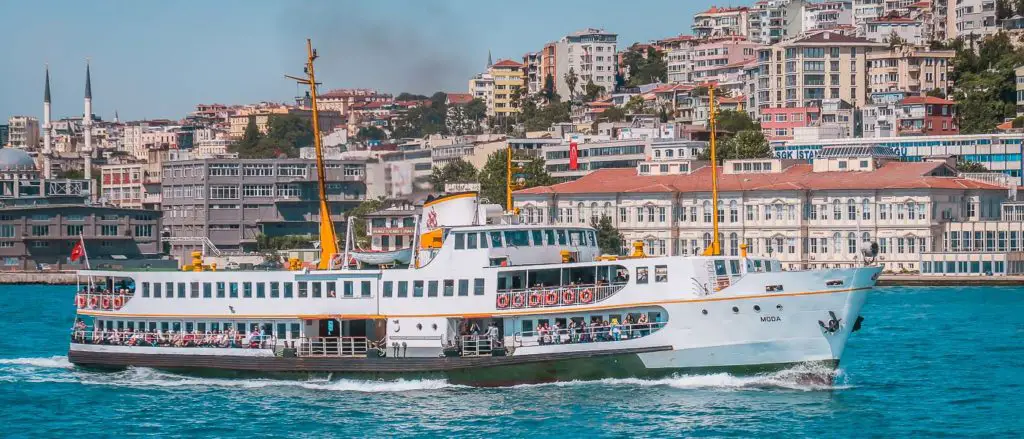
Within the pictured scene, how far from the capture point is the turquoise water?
3356cm

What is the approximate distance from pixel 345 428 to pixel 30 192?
115494mm

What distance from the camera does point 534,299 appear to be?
37.3m

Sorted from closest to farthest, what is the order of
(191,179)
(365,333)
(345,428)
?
(345,428), (365,333), (191,179)

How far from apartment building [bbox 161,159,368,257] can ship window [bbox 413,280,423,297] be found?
88.7 m

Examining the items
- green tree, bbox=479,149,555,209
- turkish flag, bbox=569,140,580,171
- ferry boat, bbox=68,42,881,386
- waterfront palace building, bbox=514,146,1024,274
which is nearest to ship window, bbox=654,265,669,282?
ferry boat, bbox=68,42,881,386

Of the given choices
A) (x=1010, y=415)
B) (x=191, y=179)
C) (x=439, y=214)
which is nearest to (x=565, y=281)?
(x=439, y=214)

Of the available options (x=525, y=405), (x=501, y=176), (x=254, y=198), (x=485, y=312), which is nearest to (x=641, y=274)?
(x=485, y=312)

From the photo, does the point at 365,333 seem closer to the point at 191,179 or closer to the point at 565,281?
the point at 565,281

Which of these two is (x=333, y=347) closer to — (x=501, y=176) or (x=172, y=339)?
(x=172, y=339)

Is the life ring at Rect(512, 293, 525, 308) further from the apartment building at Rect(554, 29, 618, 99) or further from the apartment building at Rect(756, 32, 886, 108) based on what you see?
the apartment building at Rect(554, 29, 618, 99)

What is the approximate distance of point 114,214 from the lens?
11856 cm

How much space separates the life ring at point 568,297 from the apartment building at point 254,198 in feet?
296

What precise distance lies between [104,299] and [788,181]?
2522 inches

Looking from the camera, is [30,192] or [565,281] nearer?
[565,281]
